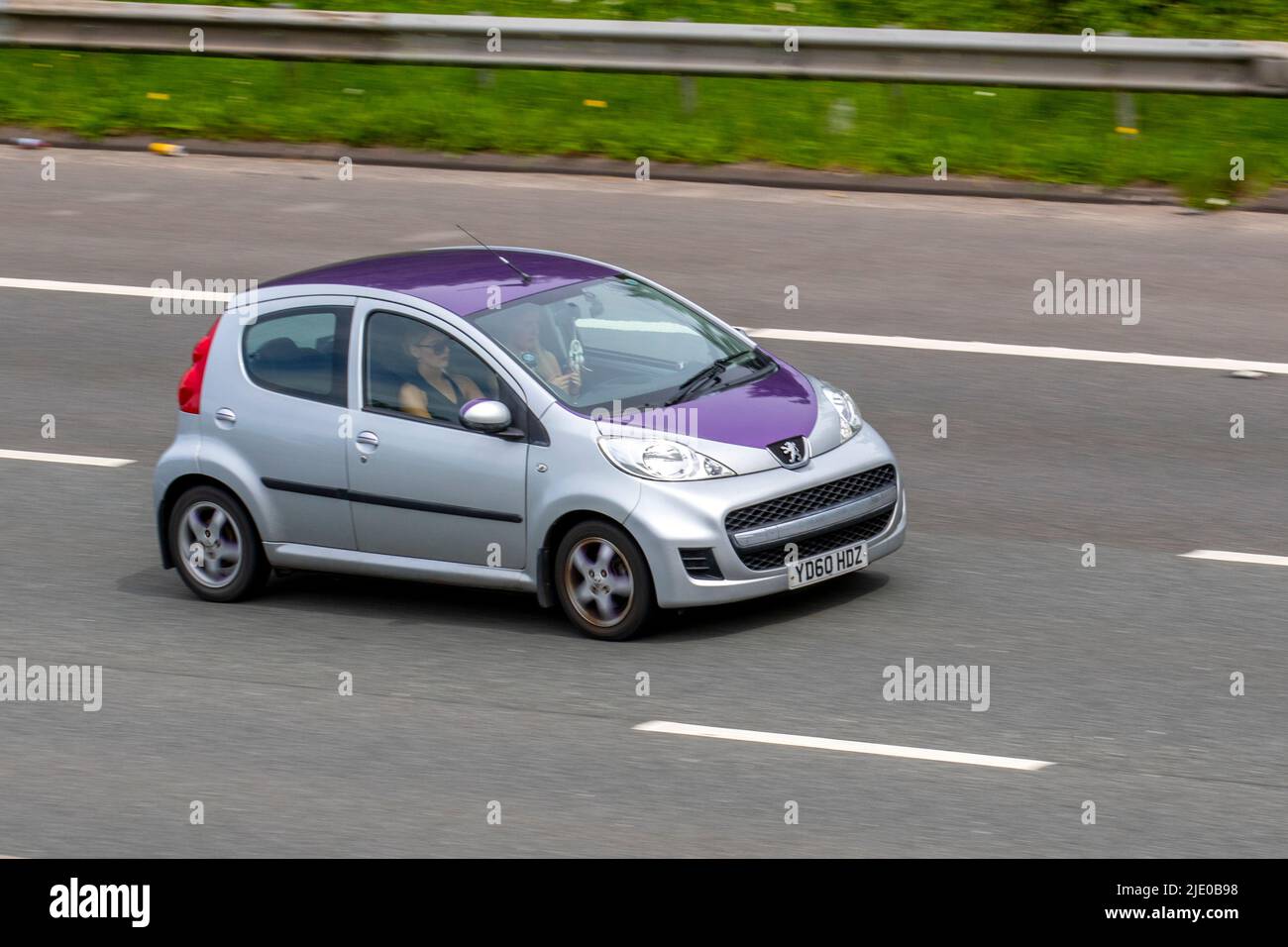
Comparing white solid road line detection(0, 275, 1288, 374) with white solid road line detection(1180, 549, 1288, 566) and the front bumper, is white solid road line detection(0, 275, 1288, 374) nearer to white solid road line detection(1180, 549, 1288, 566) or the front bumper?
white solid road line detection(1180, 549, 1288, 566)

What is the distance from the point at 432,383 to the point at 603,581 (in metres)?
1.22

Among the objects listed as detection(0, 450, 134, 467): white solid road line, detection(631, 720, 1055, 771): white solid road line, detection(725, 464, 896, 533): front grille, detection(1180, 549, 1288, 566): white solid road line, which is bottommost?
detection(631, 720, 1055, 771): white solid road line

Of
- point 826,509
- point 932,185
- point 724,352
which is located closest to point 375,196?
point 932,185

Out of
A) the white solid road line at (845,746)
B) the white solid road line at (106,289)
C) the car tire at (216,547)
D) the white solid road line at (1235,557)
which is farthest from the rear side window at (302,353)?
the white solid road line at (106,289)

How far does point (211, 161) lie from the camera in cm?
1769

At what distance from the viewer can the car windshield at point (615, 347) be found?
30.3 feet

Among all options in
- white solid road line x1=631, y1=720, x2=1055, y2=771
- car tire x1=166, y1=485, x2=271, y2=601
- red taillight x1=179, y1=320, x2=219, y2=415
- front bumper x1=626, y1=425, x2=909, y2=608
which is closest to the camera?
white solid road line x1=631, y1=720, x2=1055, y2=771

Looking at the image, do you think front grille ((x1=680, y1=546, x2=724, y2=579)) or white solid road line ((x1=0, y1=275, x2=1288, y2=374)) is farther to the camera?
white solid road line ((x1=0, y1=275, x2=1288, y2=374))

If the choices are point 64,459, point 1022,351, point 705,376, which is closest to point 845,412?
point 705,376

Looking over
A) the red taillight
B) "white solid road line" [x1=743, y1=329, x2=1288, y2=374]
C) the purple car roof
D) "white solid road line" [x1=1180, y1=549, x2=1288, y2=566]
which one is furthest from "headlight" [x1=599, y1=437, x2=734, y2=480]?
"white solid road line" [x1=743, y1=329, x2=1288, y2=374]

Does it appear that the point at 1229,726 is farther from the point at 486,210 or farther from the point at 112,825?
the point at 486,210

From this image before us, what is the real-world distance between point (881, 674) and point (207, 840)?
2.82m

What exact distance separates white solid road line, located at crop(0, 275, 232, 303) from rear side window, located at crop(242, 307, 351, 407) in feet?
15.2

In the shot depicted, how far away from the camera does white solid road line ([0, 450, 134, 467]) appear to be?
11.7 meters
